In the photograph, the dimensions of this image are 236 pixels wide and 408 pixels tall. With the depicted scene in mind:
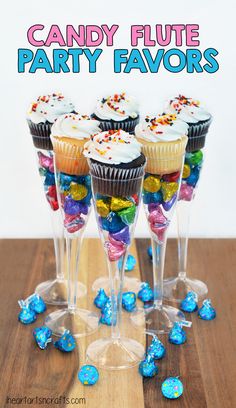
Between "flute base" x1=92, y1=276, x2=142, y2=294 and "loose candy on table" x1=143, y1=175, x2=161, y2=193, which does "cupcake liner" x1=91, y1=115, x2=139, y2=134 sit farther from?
"flute base" x1=92, y1=276, x2=142, y2=294

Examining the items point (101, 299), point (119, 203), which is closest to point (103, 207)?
point (119, 203)

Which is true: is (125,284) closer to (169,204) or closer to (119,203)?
(169,204)

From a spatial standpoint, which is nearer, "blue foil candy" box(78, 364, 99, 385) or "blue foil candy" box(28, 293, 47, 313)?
"blue foil candy" box(78, 364, 99, 385)

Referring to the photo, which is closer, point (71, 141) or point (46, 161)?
point (71, 141)

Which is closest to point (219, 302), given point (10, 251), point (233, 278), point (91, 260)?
point (233, 278)

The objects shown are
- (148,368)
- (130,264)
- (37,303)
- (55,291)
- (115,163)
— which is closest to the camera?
(115,163)

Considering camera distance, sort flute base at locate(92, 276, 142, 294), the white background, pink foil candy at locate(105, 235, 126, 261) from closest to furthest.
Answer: pink foil candy at locate(105, 235, 126, 261) < flute base at locate(92, 276, 142, 294) < the white background

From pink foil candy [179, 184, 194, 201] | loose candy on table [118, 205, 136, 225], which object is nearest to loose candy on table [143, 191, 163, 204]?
loose candy on table [118, 205, 136, 225]

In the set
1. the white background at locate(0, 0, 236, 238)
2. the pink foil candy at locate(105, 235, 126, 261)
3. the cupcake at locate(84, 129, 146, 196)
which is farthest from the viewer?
the white background at locate(0, 0, 236, 238)
